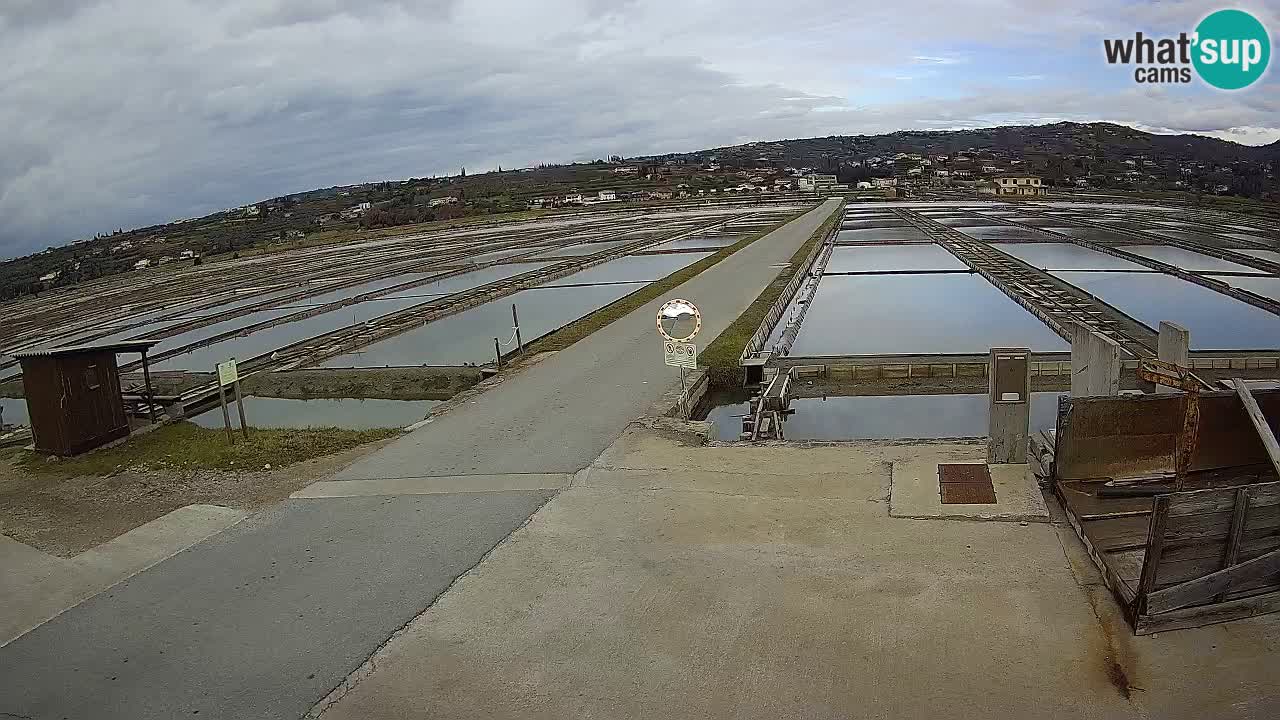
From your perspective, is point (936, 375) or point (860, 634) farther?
point (936, 375)

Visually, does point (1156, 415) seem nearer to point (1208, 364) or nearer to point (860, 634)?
point (860, 634)

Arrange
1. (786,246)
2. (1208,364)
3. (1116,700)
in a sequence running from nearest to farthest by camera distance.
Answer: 1. (1116,700)
2. (1208,364)
3. (786,246)

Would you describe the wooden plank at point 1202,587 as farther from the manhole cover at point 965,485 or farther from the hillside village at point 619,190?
the hillside village at point 619,190

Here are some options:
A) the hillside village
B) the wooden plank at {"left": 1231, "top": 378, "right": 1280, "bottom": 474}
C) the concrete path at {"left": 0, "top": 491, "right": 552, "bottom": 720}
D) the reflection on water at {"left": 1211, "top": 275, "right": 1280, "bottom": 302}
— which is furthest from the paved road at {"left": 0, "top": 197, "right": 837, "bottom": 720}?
the hillside village

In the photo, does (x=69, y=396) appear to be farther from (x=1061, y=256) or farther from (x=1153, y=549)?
(x=1061, y=256)

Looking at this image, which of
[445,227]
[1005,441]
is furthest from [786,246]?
[445,227]

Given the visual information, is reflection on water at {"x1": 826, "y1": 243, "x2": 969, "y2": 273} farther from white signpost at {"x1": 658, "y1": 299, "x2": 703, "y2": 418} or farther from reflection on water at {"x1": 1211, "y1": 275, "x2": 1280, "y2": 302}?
white signpost at {"x1": 658, "y1": 299, "x2": 703, "y2": 418}

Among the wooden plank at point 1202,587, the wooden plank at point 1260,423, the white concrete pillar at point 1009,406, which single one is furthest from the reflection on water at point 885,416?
the wooden plank at point 1202,587

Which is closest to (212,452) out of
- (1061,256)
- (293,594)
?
(293,594)
